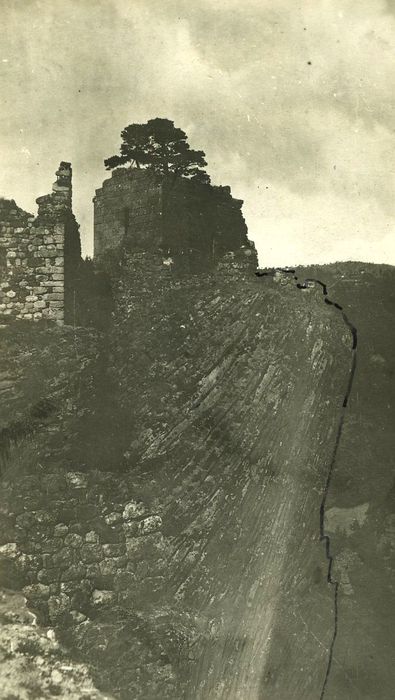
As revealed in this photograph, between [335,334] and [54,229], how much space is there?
206 inches

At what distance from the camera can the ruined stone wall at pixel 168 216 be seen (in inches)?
628

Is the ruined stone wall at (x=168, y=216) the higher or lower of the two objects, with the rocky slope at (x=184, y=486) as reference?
A: higher

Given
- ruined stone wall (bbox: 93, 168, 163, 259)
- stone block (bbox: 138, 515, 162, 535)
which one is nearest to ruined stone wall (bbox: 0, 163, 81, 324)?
stone block (bbox: 138, 515, 162, 535)

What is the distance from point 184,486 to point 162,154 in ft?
36.9

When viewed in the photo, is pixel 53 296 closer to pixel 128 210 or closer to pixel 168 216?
pixel 168 216

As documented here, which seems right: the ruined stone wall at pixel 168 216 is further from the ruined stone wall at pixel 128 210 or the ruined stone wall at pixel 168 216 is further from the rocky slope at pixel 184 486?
the rocky slope at pixel 184 486

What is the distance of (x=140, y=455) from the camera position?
7.56 m

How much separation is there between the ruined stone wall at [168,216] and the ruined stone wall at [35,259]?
6.51 m

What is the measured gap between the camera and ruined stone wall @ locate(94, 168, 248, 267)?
628 inches

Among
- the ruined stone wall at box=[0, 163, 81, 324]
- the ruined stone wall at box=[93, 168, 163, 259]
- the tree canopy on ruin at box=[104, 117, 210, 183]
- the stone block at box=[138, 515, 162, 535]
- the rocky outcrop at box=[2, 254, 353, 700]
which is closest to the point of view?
the rocky outcrop at box=[2, 254, 353, 700]

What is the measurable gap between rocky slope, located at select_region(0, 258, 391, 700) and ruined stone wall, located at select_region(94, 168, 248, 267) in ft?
20.9

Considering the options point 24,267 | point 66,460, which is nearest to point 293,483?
point 66,460

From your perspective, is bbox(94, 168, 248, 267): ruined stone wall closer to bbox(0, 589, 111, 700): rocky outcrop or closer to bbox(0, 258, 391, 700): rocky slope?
bbox(0, 258, 391, 700): rocky slope

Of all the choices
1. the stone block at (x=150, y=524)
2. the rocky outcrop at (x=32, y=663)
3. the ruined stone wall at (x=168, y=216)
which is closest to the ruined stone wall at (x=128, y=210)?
the ruined stone wall at (x=168, y=216)
